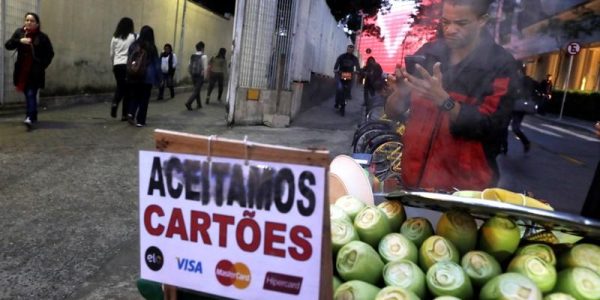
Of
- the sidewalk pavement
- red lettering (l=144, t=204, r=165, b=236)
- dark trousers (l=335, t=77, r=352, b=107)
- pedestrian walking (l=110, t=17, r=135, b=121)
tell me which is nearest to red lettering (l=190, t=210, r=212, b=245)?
red lettering (l=144, t=204, r=165, b=236)

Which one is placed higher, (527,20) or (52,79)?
(527,20)

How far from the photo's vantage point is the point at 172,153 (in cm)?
159

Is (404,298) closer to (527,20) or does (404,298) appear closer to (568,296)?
(568,296)

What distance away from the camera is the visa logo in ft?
5.24

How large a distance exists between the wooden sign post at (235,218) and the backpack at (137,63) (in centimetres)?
821

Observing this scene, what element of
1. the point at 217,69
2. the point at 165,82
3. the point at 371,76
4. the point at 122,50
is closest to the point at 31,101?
the point at 122,50

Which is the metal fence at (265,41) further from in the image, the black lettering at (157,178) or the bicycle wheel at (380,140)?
the black lettering at (157,178)

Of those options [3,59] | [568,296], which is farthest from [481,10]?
[3,59]

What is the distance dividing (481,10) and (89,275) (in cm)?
297

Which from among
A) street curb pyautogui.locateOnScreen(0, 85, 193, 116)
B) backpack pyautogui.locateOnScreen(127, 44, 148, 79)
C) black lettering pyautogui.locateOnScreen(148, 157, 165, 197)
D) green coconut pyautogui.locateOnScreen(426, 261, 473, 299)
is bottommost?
street curb pyautogui.locateOnScreen(0, 85, 193, 116)

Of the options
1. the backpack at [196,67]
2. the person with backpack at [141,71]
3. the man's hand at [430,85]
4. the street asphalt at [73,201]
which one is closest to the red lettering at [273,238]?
the man's hand at [430,85]

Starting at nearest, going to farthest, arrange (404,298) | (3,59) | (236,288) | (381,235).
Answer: (404,298) < (236,288) < (381,235) < (3,59)

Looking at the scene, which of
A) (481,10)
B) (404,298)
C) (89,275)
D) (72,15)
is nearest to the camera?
(404,298)

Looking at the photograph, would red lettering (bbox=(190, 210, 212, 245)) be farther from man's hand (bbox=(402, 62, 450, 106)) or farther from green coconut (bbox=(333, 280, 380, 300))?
man's hand (bbox=(402, 62, 450, 106))
